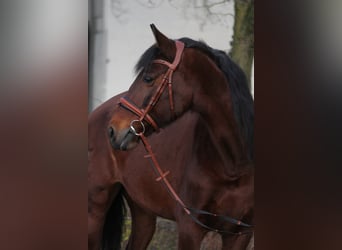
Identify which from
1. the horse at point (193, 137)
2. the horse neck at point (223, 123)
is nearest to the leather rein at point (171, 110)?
the horse at point (193, 137)

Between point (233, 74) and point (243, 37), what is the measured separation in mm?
157

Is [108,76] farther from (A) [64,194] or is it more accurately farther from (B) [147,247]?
(B) [147,247]

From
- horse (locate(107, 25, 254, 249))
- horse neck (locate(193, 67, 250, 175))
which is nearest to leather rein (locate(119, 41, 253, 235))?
horse (locate(107, 25, 254, 249))

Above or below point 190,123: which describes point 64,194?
below

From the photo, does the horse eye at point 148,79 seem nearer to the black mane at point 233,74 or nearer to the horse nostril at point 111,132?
the black mane at point 233,74

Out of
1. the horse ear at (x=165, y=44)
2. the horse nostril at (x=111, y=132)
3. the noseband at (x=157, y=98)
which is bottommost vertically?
the horse nostril at (x=111, y=132)

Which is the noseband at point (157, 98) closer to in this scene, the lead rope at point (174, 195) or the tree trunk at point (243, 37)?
the lead rope at point (174, 195)

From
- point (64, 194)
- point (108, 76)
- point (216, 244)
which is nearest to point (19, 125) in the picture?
point (64, 194)

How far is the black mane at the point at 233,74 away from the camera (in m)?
1.51

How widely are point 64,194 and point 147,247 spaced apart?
0.45 m

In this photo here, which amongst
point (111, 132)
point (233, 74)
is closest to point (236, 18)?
point (233, 74)

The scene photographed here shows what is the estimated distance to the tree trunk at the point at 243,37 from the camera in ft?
5.01

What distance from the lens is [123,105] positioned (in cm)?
153

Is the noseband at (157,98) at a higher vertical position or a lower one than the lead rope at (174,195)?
higher
